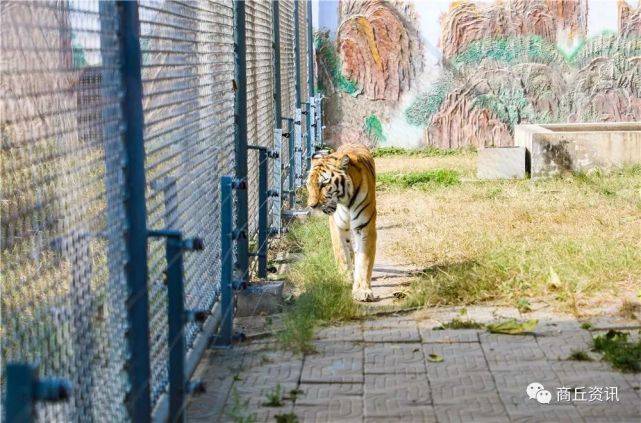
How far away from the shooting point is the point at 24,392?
2469 mm

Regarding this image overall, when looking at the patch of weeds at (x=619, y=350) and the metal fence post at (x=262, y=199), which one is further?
the metal fence post at (x=262, y=199)

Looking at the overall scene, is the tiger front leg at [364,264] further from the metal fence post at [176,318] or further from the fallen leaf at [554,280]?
the metal fence post at [176,318]

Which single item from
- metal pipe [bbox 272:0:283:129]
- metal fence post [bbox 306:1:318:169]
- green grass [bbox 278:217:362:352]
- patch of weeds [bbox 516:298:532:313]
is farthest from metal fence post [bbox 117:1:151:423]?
metal fence post [bbox 306:1:318:169]

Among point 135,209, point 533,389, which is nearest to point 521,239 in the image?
point 533,389

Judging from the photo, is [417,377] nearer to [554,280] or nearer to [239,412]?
[239,412]

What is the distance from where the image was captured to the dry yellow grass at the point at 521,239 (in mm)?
7402

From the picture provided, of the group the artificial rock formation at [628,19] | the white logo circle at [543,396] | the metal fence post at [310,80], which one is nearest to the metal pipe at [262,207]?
the white logo circle at [543,396]

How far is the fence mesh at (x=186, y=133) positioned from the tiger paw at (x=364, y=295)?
1.31 metres

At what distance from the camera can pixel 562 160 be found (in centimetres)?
1377

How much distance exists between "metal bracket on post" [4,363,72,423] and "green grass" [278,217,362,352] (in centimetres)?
364

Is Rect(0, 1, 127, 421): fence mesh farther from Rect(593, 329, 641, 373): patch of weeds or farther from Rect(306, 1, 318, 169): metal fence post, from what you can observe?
Rect(306, 1, 318, 169): metal fence post

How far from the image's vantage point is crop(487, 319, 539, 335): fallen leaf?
6445 millimetres

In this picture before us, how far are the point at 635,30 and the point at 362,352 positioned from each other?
13207 mm

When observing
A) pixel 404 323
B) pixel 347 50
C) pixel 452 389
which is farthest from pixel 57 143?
pixel 347 50
